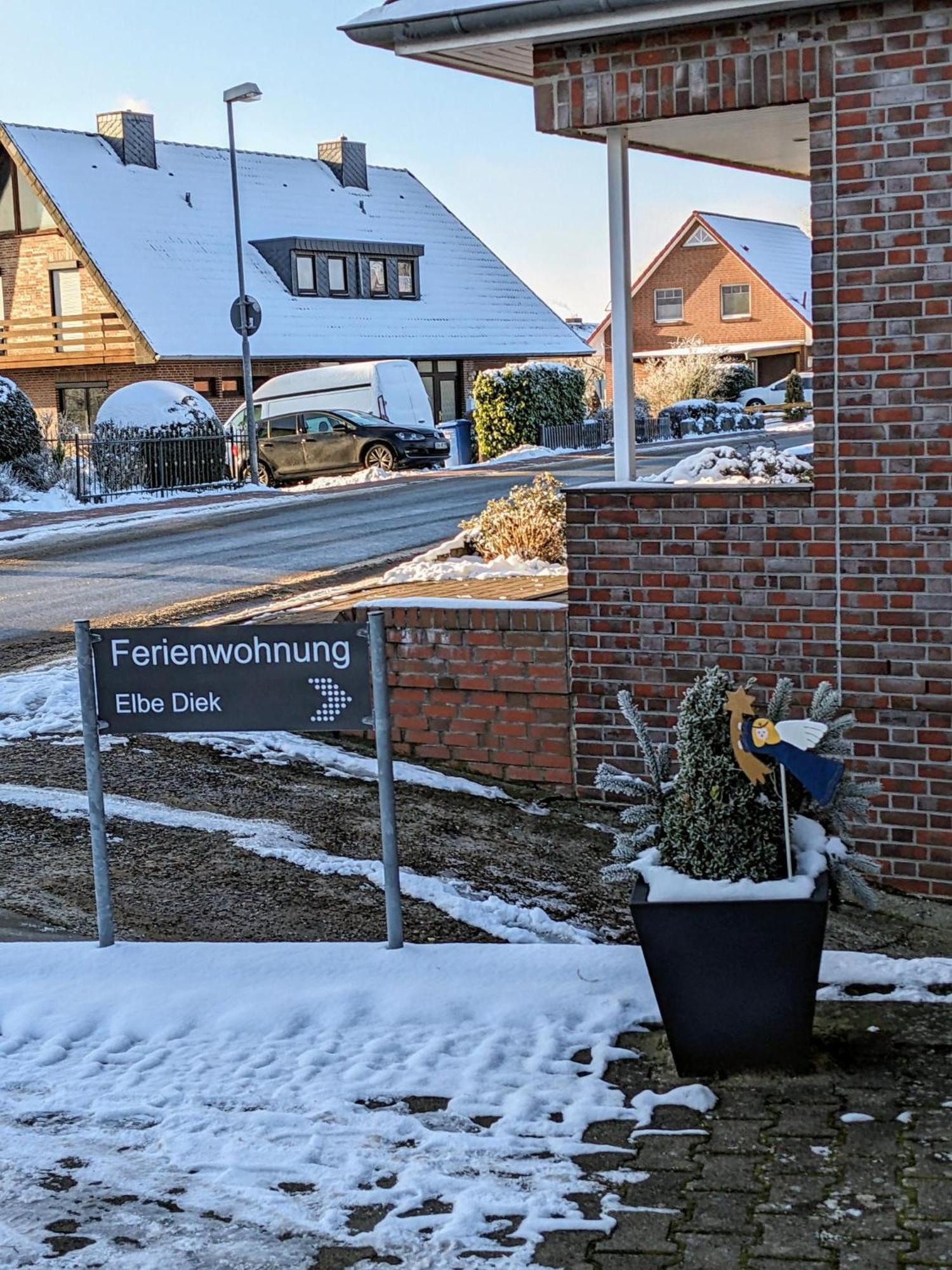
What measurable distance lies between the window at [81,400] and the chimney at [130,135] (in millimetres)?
5770

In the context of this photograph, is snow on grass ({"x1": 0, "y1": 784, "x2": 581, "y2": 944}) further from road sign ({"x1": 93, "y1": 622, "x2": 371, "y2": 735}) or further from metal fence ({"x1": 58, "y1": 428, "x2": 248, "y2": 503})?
metal fence ({"x1": 58, "y1": 428, "x2": 248, "y2": 503})

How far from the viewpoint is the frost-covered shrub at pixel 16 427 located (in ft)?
80.2

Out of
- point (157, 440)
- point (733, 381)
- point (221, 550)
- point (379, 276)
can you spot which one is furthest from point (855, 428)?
point (733, 381)

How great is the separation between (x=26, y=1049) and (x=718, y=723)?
2188 mm

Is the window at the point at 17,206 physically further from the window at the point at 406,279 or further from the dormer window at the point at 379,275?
the window at the point at 406,279

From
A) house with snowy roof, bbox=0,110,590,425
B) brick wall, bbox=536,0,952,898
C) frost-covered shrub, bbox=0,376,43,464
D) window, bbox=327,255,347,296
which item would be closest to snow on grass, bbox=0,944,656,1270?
brick wall, bbox=536,0,952,898

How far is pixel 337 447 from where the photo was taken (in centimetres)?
2883

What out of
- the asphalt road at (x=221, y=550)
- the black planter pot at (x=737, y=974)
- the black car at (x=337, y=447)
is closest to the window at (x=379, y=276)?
the black car at (x=337, y=447)

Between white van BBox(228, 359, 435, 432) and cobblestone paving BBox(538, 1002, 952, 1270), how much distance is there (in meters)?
26.8

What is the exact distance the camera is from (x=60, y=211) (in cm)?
3778

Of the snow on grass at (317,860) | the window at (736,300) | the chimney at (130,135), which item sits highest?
the chimney at (130,135)

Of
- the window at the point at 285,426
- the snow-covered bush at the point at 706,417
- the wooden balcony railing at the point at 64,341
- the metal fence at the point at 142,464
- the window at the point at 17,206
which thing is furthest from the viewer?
the window at the point at 17,206

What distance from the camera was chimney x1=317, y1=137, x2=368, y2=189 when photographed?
148ft

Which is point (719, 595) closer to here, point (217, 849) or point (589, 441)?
point (217, 849)
